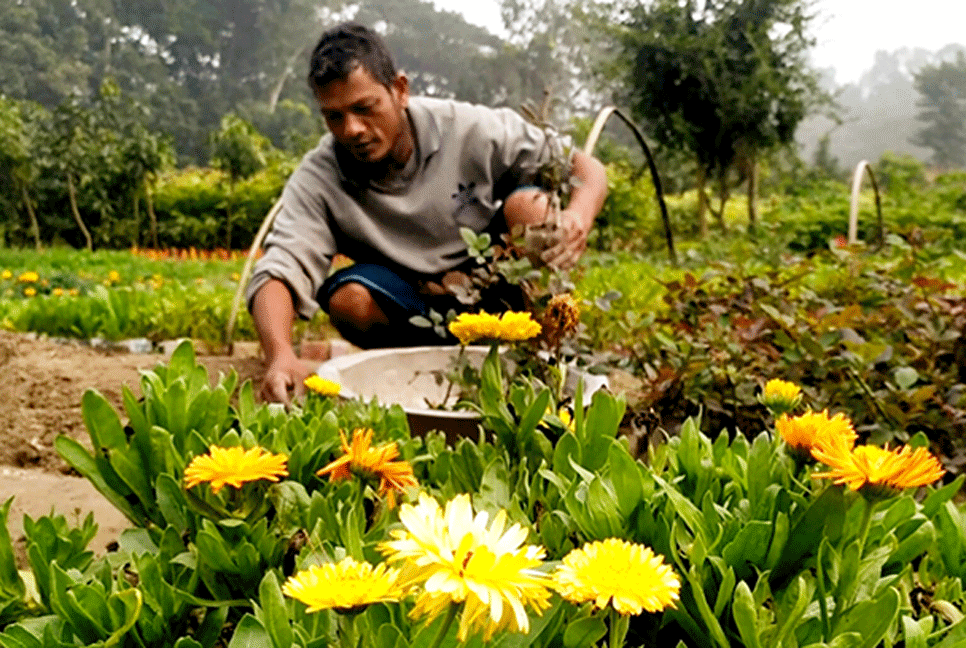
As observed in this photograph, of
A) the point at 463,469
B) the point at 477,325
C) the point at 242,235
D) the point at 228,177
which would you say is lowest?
the point at 242,235

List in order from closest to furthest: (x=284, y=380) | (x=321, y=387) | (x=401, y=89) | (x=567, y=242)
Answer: (x=321, y=387)
(x=284, y=380)
(x=567, y=242)
(x=401, y=89)

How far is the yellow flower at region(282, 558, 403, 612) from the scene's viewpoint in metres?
0.47

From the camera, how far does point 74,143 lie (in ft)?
42.4

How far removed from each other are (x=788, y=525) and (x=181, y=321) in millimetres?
4019

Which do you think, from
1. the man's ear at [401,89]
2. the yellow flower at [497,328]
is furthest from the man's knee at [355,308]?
Result: the yellow flower at [497,328]

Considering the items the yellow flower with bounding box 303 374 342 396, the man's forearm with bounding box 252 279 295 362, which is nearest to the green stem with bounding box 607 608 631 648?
the yellow flower with bounding box 303 374 342 396

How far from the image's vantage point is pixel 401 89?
281cm

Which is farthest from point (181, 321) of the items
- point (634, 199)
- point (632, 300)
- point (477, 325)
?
point (634, 199)

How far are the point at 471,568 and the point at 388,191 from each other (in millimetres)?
2543

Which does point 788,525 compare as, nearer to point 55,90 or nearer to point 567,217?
point 567,217

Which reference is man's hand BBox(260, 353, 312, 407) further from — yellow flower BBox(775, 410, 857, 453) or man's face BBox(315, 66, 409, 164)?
yellow flower BBox(775, 410, 857, 453)

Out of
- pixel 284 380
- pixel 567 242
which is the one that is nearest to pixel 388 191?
pixel 567 242

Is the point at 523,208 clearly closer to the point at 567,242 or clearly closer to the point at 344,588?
the point at 567,242

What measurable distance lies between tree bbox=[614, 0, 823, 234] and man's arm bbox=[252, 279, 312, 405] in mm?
10188
